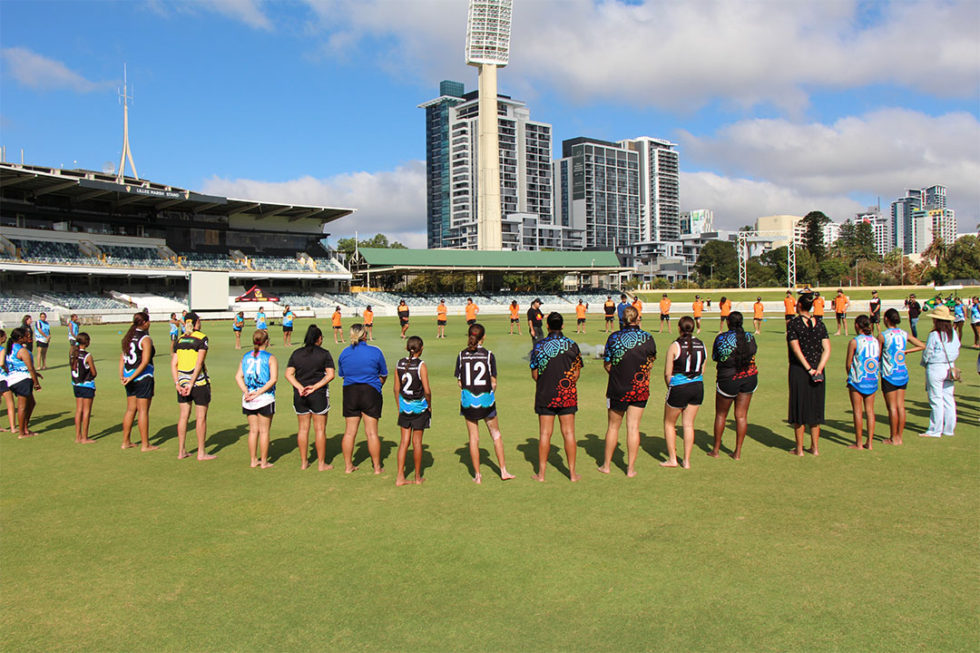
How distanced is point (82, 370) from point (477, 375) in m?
6.34

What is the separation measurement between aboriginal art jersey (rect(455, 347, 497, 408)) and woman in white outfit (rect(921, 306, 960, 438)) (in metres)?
6.15

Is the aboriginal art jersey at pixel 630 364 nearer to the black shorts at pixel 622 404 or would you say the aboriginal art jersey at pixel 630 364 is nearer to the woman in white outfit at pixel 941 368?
the black shorts at pixel 622 404

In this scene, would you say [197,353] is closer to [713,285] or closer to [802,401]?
[802,401]

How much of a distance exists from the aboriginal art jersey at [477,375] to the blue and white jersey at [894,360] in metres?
5.60

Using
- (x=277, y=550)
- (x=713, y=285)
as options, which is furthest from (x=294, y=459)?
(x=713, y=285)

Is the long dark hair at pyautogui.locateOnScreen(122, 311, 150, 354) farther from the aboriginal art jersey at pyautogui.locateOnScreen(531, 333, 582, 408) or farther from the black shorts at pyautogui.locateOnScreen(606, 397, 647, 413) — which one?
the black shorts at pyautogui.locateOnScreen(606, 397, 647, 413)

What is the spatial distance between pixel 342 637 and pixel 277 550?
1.67m

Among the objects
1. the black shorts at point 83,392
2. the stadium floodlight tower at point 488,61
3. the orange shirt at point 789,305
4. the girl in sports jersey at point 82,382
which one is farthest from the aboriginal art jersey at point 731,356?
the stadium floodlight tower at point 488,61

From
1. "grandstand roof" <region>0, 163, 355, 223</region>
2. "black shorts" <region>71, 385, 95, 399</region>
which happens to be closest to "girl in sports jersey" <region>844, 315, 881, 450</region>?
"black shorts" <region>71, 385, 95, 399</region>

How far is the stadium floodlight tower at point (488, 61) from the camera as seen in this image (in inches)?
3339

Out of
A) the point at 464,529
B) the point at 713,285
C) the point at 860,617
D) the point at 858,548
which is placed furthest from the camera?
the point at 713,285

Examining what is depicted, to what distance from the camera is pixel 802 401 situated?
25.8 ft

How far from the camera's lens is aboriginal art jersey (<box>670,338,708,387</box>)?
7.20m

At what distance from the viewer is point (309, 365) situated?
24.4 ft
